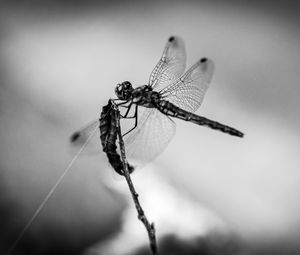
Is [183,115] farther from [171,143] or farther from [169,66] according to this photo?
[171,143]

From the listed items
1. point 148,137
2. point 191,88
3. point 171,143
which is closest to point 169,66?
point 191,88

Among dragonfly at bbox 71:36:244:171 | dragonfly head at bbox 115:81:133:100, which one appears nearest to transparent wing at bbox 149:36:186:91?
dragonfly at bbox 71:36:244:171

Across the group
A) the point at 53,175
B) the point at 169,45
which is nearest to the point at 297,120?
the point at 169,45

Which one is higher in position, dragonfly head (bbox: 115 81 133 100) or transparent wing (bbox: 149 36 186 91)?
transparent wing (bbox: 149 36 186 91)

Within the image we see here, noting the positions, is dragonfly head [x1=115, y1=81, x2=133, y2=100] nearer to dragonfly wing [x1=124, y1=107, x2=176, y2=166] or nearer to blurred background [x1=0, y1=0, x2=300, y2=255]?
dragonfly wing [x1=124, y1=107, x2=176, y2=166]

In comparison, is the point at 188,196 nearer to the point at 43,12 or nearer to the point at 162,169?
the point at 162,169

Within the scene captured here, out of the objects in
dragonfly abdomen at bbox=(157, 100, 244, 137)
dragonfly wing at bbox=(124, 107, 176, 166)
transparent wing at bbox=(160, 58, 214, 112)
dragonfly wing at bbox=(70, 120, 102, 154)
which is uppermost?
transparent wing at bbox=(160, 58, 214, 112)
